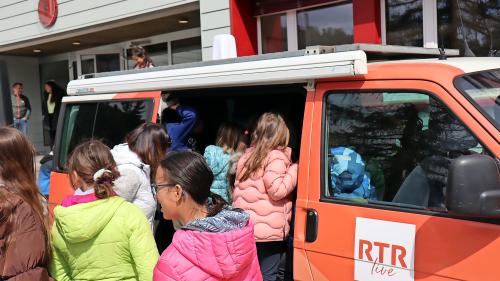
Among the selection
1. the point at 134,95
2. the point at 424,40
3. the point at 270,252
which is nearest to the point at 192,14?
the point at 424,40

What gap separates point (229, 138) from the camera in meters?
4.01

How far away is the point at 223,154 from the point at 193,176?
5.91ft

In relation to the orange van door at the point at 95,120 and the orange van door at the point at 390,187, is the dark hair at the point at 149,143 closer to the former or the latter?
the orange van door at the point at 95,120

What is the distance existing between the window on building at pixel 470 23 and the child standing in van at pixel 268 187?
3836 mm

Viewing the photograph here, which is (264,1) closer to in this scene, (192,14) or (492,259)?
(192,14)

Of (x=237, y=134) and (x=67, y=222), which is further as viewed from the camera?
(x=237, y=134)

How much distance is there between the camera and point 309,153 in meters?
2.79

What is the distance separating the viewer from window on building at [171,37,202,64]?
1077 centimetres

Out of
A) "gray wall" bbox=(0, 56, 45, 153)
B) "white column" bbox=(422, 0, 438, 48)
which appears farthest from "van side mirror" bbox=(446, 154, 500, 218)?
"gray wall" bbox=(0, 56, 45, 153)

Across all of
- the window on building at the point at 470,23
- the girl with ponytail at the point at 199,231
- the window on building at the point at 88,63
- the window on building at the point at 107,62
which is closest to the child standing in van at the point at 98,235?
the girl with ponytail at the point at 199,231

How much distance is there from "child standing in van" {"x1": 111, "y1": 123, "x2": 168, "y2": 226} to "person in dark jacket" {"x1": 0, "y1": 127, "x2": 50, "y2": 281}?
904 mm

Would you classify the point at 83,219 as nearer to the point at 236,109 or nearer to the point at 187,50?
the point at 236,109

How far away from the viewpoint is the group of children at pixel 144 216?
1988 mm

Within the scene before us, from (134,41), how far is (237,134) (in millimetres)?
8653
